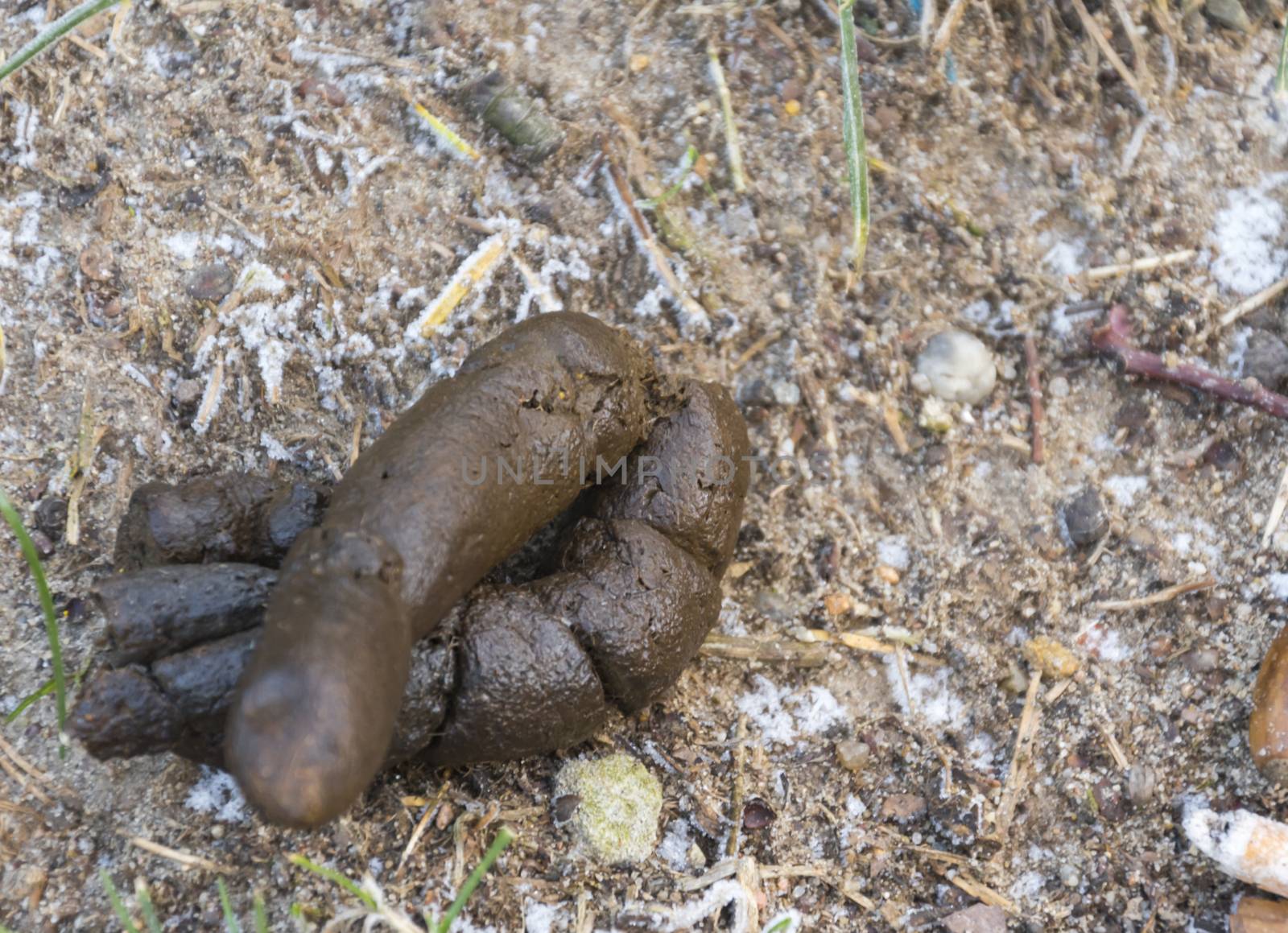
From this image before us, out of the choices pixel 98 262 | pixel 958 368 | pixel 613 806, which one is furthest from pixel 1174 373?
pixel 98 262

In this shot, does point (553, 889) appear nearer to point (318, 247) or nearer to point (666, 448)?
point (666, 448)

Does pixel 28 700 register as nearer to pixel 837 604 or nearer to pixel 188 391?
pixel 188 391

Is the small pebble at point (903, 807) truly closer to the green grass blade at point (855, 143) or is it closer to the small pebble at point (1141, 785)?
the small pebble at point (1141, 785)

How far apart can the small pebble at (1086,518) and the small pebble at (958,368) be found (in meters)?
0.51

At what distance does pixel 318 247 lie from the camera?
138 inches

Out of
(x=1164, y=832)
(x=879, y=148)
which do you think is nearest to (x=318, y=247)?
(x=879, y=148)

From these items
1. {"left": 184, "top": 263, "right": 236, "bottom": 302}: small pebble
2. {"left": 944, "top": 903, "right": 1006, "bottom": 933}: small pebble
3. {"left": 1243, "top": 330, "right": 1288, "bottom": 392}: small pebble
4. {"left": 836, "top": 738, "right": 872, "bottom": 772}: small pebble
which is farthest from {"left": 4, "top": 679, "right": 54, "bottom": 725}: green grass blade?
{"left": 1243, "top": 330, "right": 1288, "bottom": 392}: small pebble

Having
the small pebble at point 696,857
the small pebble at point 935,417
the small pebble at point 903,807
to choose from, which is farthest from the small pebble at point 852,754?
the small pebble at point 935,417

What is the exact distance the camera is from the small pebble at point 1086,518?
3.62 meters

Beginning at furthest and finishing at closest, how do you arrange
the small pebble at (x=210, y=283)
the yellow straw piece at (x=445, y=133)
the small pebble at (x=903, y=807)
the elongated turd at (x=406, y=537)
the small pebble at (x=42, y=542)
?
the yellow straw piece at (x=445, y=133) < the small pebble at (x=210, y=283) < the small pebble at (x=903, y=807) < the small pebble at (x=42, y=542) < the elongated turd at (x=406, y=537)

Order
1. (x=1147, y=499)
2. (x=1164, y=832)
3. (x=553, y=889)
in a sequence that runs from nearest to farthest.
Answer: (x=553, y=889) < (x=1164, y=832) < (x=1147, y=499)

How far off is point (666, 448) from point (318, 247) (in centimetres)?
140

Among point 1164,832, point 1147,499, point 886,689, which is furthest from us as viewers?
point 1147,499

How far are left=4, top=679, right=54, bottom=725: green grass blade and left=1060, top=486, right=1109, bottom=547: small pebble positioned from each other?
3329 mm
